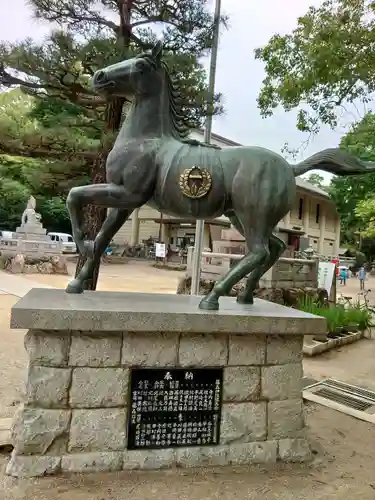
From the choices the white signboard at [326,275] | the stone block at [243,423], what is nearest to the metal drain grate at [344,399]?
the stone block at [243,423]

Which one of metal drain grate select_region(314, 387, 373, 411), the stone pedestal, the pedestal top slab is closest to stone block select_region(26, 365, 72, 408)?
the stone pedestal

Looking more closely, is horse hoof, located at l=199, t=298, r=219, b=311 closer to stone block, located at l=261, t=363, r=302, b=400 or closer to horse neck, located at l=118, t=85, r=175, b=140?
stone block, located at l=261, t=363, r=302, b=400

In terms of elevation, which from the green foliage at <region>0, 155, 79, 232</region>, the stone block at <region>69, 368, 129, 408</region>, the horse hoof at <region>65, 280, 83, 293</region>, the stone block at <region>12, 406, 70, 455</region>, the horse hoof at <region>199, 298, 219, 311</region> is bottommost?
the stone block at <region>12, 406, 70, 455</region>

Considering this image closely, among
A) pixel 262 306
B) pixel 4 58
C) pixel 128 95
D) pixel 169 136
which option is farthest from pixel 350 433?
pixel 4 58

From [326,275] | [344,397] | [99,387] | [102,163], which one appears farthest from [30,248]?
[99,387]

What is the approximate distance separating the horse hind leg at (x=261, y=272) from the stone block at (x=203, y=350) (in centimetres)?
62

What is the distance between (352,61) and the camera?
724cm

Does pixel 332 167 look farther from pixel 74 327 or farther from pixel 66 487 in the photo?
pixel 66 487

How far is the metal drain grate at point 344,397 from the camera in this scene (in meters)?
4.12

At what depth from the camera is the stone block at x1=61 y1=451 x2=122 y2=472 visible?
8.09 feet

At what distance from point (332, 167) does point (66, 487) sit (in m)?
2.70

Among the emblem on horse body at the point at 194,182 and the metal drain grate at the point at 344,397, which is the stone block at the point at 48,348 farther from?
the metal drain grate at the point at 344,397

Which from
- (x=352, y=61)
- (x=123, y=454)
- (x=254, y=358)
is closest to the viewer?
(x=123, y=454)

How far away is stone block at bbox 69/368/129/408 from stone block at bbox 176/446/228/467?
1.71ft
